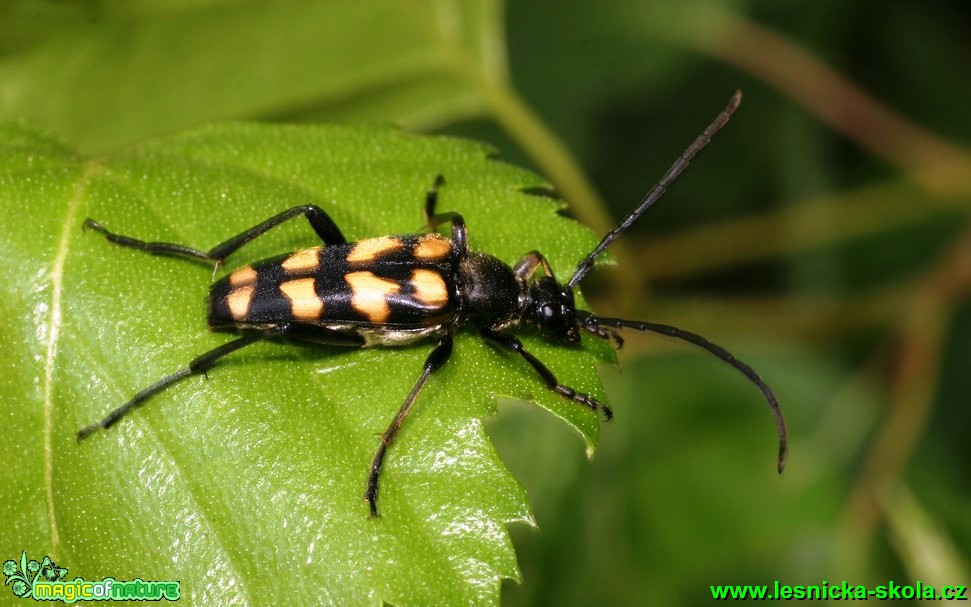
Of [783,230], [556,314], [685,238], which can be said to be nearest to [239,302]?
[556,314]

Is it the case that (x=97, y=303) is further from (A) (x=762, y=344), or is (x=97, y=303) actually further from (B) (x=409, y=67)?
(A) (x=762, y=344)

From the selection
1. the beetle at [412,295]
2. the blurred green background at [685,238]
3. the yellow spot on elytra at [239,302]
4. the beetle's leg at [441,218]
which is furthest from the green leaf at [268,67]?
the yellow spot on elytra at [239,302]

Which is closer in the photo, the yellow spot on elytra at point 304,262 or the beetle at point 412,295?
the beetle at point 412,295

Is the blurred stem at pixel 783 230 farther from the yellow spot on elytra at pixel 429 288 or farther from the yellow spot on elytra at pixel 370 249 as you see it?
the yellow spot on elytra at pixel 370 249

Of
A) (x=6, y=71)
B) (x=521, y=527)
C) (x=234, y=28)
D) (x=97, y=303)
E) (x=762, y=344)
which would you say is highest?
(x=234, y=28)

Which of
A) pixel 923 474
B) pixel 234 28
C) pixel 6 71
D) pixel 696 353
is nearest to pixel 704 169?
pixel 696 353

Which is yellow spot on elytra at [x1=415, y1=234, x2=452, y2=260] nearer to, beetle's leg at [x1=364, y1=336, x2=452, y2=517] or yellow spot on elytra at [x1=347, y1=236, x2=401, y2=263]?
yellow spot on elytra at [x1=347, y1=236, x2=401, y2=263]
